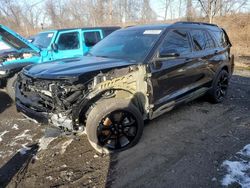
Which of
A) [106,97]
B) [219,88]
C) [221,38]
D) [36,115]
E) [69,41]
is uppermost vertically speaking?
[221,38]

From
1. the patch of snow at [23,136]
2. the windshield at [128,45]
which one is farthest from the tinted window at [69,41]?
the patch of snow at [23,136]

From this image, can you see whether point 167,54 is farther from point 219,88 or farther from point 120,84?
point 219,88

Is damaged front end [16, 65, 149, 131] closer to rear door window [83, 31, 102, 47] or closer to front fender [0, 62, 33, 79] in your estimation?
front fender [0, 62, 33, 79]

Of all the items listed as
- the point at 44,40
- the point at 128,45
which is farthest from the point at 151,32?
the point at 44,40

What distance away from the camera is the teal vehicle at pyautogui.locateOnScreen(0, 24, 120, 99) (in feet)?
19.2

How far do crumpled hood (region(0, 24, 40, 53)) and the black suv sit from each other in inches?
97.9

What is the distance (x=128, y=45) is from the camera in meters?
4.29

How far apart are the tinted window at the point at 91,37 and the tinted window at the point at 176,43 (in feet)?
13.2

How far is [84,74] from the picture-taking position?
319 cm

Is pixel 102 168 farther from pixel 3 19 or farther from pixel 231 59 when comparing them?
pixel 3 19

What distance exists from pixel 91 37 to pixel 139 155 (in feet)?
17.6

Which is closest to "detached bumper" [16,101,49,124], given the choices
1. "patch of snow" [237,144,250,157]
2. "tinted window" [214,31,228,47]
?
"patch of snow" [237,144,250,157]

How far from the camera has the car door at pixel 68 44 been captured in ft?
24.1

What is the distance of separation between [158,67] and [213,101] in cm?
244
